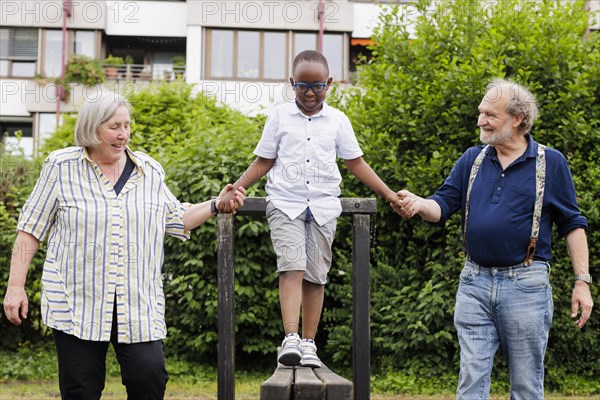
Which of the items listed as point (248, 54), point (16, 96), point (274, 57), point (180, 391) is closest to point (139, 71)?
point (16, 96)

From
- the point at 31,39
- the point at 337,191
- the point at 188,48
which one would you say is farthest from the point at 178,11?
the point at 337,191

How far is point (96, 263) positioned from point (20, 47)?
2530 cm

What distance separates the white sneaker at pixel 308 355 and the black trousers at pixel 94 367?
891mm

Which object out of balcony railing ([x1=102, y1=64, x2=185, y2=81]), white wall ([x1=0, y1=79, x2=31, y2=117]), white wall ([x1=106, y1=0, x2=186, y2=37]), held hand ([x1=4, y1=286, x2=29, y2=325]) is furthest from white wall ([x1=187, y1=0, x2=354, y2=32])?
held hand ([x1=4, y1=286, x2=29, y2=325])

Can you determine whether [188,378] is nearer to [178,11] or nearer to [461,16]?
[461,16]

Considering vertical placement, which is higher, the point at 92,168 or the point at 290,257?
the point at 92,168

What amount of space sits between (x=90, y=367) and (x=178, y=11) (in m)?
23.8

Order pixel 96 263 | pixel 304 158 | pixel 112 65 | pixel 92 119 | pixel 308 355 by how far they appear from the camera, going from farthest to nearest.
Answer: pixel 112 65 < pixel 304 158 < pixel 308 355 < pixel 92 119 < pixel 96 263

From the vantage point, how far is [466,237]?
444 centimetres

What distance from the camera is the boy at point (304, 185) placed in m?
4.57

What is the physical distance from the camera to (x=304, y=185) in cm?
465

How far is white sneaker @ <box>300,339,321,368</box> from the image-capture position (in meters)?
4.46

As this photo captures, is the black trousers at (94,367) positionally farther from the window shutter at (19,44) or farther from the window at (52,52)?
the window shutter at (19,44)

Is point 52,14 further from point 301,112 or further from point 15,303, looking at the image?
point 15,303
